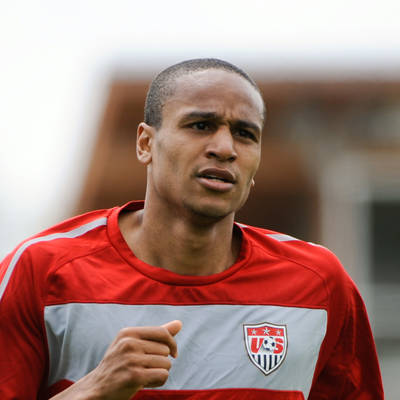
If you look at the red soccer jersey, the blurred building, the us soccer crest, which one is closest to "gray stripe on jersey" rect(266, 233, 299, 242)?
the red soccer jersey

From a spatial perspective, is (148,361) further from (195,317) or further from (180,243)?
(180,243)

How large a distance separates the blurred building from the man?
6.88 metres

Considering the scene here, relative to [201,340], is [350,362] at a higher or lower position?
lower

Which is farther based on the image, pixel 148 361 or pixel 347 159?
pixel 347 159

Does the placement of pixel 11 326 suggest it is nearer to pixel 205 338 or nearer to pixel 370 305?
pixel 205 338

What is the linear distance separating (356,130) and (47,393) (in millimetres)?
9349

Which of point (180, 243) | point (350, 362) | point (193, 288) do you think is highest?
point (180, 243)

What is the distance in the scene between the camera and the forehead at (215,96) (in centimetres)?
Result: 370

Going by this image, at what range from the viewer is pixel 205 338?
11.8 feet

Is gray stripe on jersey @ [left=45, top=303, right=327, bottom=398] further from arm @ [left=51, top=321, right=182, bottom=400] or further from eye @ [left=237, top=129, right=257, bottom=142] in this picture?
eye @ [left=237, top=129, right=257, bottom=142]

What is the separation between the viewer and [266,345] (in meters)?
3.63

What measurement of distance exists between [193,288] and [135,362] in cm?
70

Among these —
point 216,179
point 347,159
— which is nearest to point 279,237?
point 216,179

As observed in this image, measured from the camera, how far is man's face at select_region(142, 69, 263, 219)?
11.8ft
